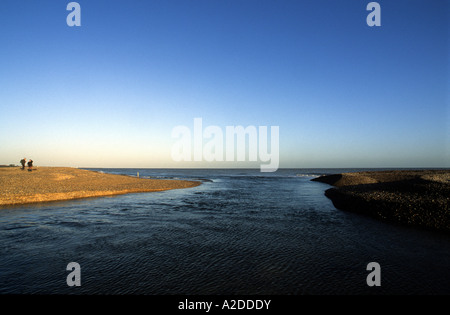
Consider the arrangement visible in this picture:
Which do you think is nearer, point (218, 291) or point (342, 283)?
point (218, 291)

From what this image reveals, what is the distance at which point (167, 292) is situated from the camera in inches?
359

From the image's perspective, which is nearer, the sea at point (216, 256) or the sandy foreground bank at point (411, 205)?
the sea at point (216, 256)

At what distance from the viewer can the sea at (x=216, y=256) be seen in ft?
31.3

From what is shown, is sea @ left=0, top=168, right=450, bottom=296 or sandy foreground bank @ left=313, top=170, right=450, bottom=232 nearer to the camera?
sea @ left=0, top=168, right=450, bottom=296

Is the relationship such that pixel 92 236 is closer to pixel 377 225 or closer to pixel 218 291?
pixel 218 291

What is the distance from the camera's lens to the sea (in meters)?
9.55

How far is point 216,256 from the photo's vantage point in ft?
42.0

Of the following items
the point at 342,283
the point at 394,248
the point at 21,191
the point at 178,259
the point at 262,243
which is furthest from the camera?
the point at 21,191

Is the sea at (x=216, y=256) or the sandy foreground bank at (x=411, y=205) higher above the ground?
the sandy foreground bank at (x=411, y=205)

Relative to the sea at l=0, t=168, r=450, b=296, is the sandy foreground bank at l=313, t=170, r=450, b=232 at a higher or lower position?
higher

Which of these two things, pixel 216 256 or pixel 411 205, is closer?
pixel 216 256

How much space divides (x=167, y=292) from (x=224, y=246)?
5804 mm

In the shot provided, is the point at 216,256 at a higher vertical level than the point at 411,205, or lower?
lower
